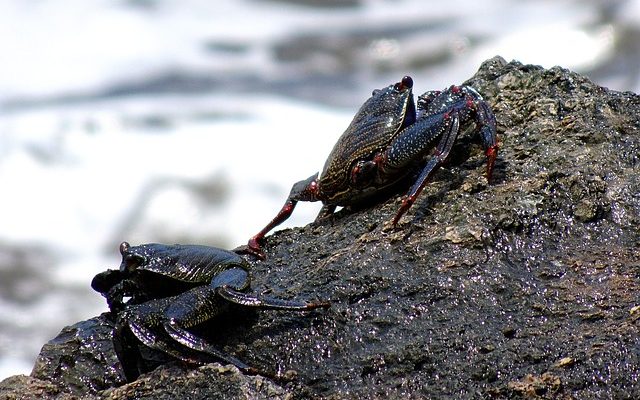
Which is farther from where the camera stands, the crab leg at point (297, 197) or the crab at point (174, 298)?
the crab leg at point (297, 197)

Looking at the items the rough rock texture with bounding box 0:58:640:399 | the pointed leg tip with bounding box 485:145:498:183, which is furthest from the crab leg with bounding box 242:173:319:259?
the pointed leg tip with bounding box 485:145:498:183

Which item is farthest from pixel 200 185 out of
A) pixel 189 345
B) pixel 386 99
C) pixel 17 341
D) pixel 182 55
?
pixel 189 345

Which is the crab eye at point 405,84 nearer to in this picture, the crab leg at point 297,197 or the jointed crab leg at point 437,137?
the jointed crab leg at point 437,137

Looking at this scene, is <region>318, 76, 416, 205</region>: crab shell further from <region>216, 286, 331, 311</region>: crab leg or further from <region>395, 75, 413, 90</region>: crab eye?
<region>216, 286, 331, 311</region>: crab leg

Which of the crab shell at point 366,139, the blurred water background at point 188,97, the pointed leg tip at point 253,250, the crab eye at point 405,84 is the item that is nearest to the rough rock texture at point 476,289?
the pointed leg tip at point 253,250

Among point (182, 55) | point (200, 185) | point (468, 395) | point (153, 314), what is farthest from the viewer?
point (182, 55)

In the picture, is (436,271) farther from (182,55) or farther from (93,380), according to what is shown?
(182,55)
